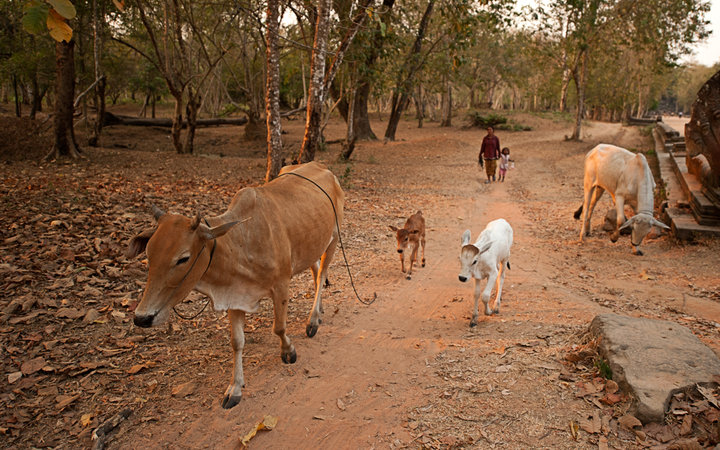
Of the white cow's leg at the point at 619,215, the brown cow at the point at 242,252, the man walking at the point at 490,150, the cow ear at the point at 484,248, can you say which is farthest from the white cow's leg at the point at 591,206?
the brown cow at the point at 242,252

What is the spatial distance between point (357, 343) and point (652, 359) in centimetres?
293

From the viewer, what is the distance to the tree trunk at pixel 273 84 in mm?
9977

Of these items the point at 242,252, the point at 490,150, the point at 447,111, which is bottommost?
the point at 242,252

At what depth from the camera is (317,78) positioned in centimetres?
1119

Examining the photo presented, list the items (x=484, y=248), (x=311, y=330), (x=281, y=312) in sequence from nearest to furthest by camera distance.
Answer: (x=281, y=312)
(x=311, y=330)
(x=484, y=248)

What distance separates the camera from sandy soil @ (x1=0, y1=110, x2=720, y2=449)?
3.78 meters

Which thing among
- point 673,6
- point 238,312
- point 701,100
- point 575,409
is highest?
point 673,6

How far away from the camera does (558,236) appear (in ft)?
34.4

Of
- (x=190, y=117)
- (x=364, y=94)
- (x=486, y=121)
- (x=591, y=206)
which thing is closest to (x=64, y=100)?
(x=190, y=117)

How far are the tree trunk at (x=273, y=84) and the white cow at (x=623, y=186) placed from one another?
296 inches

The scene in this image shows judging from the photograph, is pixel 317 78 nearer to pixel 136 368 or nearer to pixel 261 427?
pixel 136 368

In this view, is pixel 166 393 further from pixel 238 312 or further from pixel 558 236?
pixel 558 236

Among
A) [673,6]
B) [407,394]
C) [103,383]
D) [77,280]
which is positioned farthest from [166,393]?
[673,6]

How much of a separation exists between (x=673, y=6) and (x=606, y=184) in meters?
18.7
